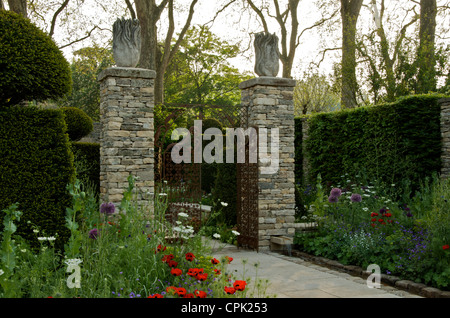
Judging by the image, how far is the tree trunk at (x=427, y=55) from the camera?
34.8ft

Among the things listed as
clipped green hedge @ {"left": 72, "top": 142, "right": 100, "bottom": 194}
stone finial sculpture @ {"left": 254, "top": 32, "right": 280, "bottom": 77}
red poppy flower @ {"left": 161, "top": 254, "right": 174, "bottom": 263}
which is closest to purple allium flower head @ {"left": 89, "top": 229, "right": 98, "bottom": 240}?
red poppy flower @ {"left": 161, "top": 254, "right": 174, "bottom": 263}

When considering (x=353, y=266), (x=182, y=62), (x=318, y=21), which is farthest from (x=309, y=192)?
(x=182, y=62)

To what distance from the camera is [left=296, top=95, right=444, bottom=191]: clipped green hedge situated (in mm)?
7773

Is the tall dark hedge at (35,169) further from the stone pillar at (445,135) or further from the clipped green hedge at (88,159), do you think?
the stone pillar at (445,135)

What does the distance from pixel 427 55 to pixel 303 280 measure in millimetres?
9000

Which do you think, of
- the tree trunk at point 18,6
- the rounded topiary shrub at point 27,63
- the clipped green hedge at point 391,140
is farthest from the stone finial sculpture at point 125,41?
the tree trunk at point 18,6

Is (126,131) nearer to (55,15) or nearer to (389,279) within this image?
(389,279)

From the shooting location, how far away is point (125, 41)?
616 cm

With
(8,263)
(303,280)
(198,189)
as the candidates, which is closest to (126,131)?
(198,189)

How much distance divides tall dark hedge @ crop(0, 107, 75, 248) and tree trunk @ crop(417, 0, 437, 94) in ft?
29.2

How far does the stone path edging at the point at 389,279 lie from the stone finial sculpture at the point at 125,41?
3.68m

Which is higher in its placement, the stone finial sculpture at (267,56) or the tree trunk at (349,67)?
the tree trunk at (349,67)

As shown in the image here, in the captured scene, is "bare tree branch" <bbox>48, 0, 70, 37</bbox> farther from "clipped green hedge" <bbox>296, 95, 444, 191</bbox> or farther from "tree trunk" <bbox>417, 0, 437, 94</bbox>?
"tree trunk" <bbox>417, 0, 437, 94</bbox>
